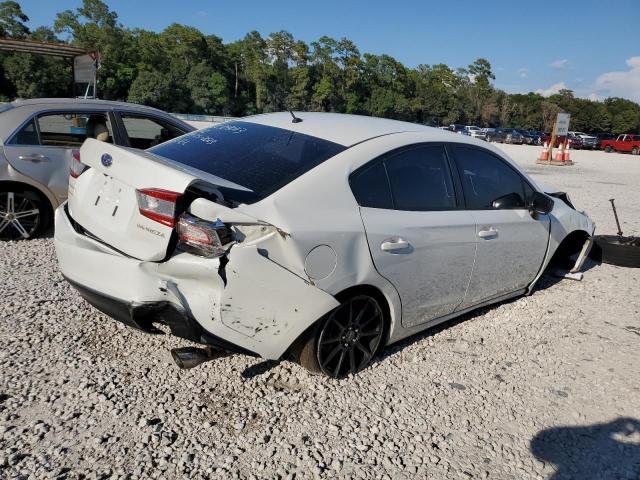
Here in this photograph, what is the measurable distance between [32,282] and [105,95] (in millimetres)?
81892

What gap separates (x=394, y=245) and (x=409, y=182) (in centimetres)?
52

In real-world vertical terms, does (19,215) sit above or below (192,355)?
below

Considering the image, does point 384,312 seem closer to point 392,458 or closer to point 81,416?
point 392,458

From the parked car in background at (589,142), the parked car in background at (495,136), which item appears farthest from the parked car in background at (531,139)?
the parked car in background at (589,142)

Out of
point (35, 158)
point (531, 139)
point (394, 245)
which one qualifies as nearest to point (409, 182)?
point (394, 245)

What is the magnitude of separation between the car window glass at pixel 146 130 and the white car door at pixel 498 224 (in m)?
3.98

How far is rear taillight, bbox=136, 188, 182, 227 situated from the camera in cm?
255

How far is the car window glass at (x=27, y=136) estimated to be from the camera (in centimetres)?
546

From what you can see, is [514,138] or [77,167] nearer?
[77,167]

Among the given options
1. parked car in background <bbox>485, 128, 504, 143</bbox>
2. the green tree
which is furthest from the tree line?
parked car in background <bbox>485, 128, 504, 143</bbox>

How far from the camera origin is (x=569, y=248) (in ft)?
18.0

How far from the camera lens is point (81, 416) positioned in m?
2.68

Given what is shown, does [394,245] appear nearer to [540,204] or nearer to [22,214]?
[540,204]

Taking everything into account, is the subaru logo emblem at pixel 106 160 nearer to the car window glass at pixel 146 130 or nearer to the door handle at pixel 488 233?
the door handle at pixel 488 233
